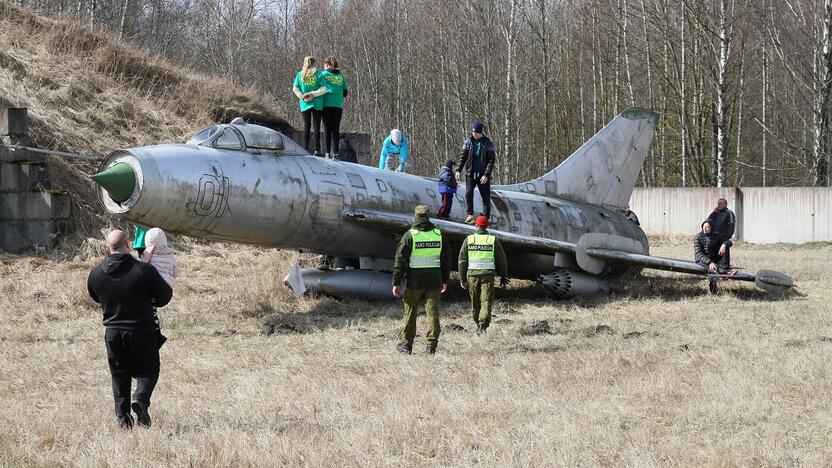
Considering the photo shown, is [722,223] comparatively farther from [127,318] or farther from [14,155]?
[14,155]

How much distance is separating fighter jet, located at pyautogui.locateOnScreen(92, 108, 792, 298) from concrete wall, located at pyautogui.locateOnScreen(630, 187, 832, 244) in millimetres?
11178

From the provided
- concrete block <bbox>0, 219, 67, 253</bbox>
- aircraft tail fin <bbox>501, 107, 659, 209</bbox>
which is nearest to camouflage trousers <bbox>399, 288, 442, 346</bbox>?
aircraft tail fin <bbox>501, 107, 659, 209</bbox>

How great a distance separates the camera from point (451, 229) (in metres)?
15.4

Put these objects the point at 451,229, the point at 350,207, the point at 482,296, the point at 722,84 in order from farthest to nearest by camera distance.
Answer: the point at 722,84, the point at 451,229, the point at 350,207, the point at 482,296

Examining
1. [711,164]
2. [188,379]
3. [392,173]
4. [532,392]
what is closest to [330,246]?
[392,173]

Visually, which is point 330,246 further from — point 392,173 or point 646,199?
point 646,199

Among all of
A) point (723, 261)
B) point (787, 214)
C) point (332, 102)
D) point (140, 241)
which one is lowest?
point (723, 261)

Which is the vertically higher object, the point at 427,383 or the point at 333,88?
the point at 333,88

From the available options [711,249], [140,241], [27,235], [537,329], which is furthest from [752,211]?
[140,241]

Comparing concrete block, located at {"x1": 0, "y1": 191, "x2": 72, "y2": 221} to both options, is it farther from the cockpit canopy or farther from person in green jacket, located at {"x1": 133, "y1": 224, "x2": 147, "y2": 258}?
the cockpit canopy

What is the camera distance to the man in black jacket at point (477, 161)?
52.0 feet

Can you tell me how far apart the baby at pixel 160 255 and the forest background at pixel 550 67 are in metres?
24.2

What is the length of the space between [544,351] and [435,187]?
6.26m

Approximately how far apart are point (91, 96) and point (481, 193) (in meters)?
12.2
